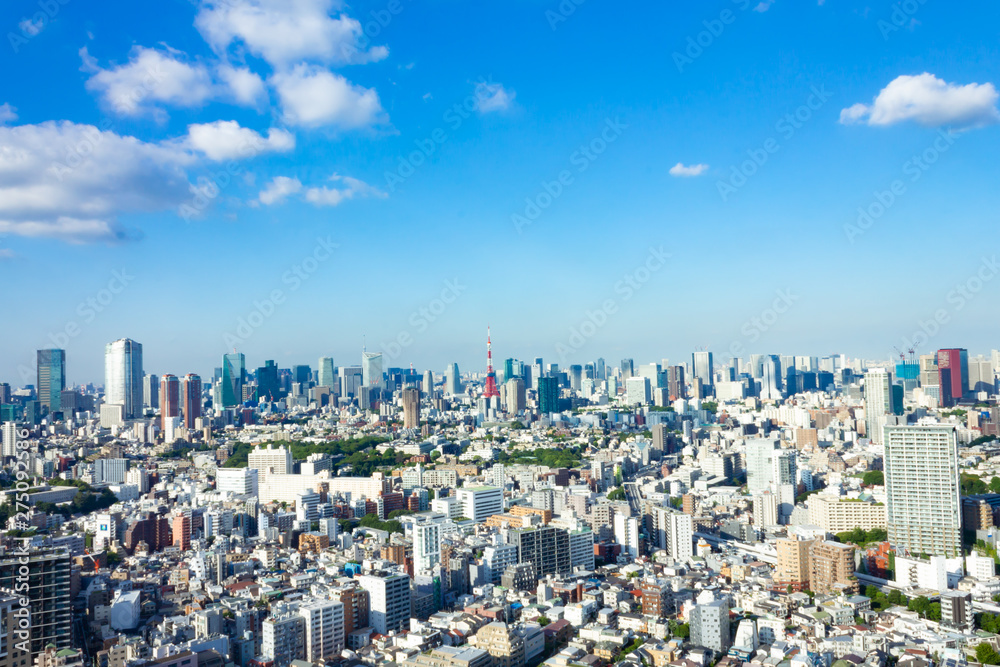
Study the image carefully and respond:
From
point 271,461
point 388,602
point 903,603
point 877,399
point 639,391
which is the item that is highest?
point 639,391

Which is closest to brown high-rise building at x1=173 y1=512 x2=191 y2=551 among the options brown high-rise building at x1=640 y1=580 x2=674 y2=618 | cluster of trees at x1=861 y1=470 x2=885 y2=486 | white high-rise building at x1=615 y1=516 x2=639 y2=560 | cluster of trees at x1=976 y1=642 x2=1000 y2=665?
white high-rise building at x1=615 y1=516 x2=639 y2=560

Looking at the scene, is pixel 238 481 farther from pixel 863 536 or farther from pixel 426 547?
pixel 863 536

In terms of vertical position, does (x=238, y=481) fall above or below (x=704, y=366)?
below

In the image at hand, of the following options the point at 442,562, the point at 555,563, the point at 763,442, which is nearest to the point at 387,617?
the point at 442,562

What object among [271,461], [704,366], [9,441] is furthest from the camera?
[704,366]

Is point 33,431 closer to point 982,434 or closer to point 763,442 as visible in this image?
point 763,442

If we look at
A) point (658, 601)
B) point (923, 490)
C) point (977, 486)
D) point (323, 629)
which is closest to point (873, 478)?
point (977, 486)
